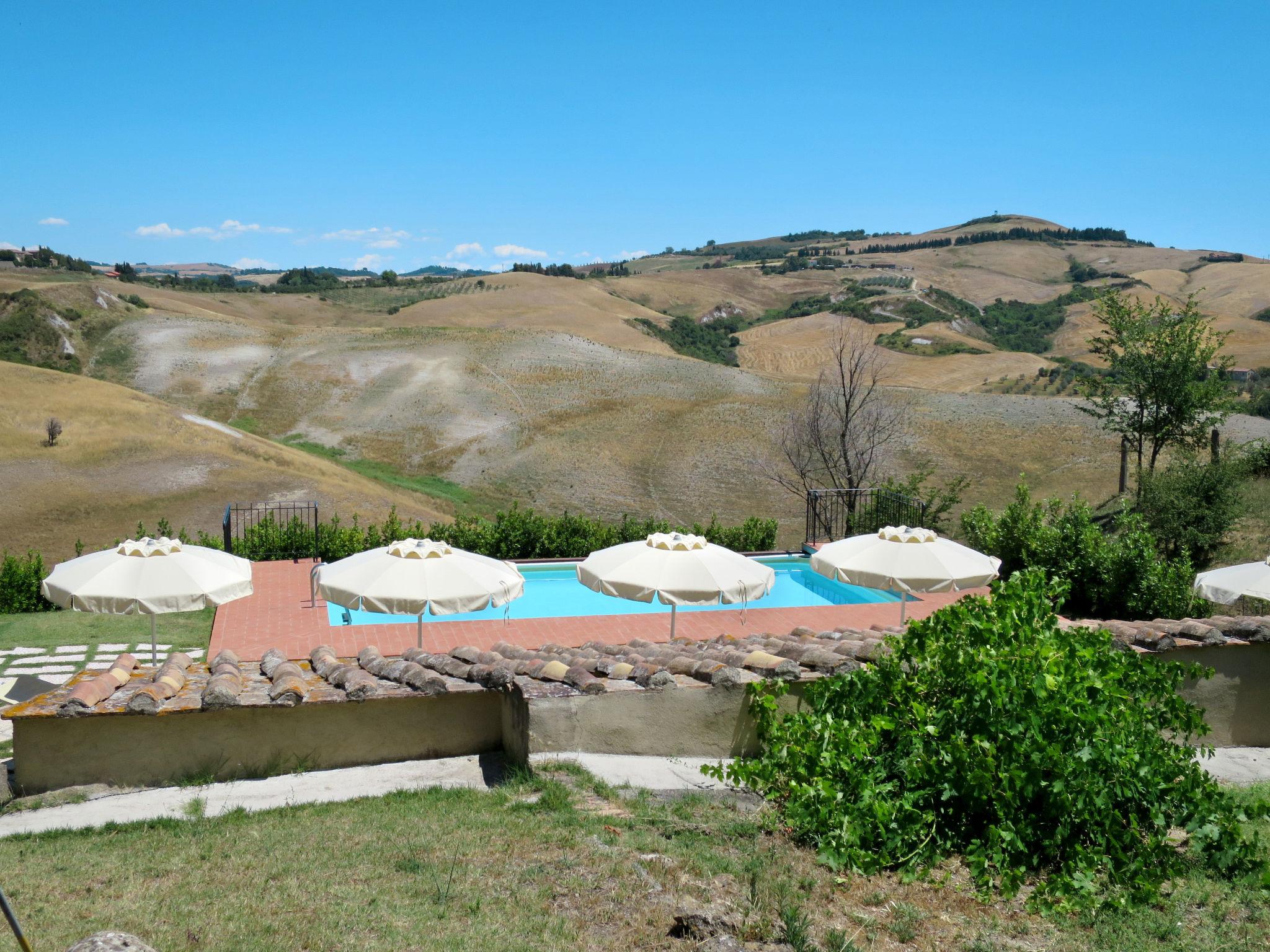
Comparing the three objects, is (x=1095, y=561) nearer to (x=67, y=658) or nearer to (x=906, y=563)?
(x=906, y=563)

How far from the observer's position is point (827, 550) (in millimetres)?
12250

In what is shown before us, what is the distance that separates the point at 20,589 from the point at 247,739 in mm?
11376

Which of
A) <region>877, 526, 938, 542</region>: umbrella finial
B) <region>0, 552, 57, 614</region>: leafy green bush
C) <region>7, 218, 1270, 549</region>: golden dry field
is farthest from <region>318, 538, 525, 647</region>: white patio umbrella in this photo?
<region>7, 218, 1270, 549</region>: golden dry field

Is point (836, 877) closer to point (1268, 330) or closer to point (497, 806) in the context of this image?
point (497, 806)

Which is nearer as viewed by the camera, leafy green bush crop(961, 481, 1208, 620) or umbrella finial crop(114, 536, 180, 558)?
umbrella finial crop(114, 536, 180, 558)

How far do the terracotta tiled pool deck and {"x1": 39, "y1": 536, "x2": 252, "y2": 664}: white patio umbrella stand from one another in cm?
192

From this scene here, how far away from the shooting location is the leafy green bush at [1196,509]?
17.7 metres

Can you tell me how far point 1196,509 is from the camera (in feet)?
58.3

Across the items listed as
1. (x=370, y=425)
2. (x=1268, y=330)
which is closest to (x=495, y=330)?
(x=370, y=425)

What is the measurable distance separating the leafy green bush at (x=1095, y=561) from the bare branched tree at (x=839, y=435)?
6.11 meters

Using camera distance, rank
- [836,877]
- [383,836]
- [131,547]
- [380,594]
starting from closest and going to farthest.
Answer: [836,877]
[383,836]
[380,594]
[131,547]

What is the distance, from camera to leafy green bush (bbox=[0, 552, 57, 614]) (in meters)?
15.5

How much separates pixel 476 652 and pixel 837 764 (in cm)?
351

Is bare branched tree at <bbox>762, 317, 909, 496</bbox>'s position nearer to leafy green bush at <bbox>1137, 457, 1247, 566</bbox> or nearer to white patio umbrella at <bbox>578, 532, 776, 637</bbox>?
leafy green bush at <bbox>1137, 457, 1247, 566</bbox>
